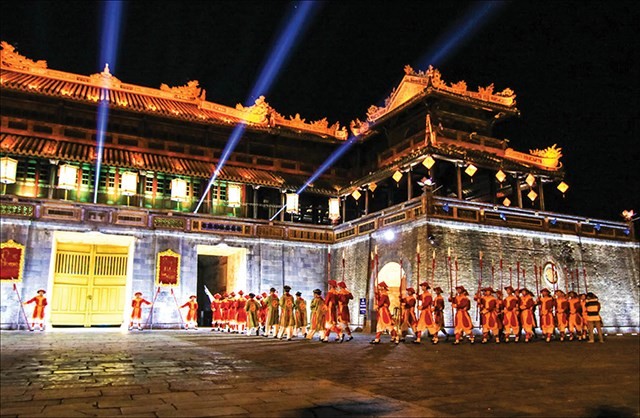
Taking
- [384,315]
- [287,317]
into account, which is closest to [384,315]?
[384,315]

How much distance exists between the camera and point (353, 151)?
2644cm

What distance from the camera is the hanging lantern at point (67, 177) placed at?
17.9m

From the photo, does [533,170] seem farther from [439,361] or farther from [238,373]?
[238,373]

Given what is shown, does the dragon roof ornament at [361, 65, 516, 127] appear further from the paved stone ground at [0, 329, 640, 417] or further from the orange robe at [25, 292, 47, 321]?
the orange robe at [25, 292, 47, 321]

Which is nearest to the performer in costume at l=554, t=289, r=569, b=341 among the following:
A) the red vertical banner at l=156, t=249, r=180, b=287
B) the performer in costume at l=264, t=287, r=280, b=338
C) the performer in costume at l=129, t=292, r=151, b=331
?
the performer in costume at l=264, t=287, r=280, b=338

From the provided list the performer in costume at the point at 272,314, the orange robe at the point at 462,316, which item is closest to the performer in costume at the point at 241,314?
the performer in costume at the point at 272,314

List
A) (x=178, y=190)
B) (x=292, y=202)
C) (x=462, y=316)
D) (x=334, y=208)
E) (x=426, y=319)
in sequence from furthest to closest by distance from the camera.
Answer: (x=334, y=208)
(x=292, y=202)
(x=178, y=190)
(x=462, y=316)
(x=426, y=319)

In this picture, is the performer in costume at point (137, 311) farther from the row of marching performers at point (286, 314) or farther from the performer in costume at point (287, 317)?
the performer in costume at point (287, 317)

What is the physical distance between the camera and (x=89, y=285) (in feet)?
64.2

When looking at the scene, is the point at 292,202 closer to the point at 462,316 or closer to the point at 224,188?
the point at 224,188

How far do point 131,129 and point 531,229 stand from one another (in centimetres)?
1703

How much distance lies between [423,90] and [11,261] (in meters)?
16.5

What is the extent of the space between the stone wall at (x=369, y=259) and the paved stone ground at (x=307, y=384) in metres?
7.45

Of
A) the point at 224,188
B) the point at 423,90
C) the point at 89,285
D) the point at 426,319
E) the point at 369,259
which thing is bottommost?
the point at 426,319
